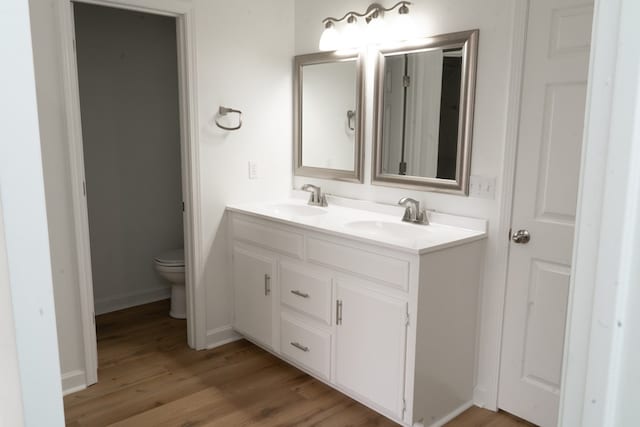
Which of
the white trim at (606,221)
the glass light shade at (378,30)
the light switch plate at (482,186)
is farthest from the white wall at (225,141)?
the white trim at (606,221)

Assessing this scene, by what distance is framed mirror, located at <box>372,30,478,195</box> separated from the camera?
2486 millimetres

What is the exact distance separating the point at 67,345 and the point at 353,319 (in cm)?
155

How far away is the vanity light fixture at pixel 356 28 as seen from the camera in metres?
2.76

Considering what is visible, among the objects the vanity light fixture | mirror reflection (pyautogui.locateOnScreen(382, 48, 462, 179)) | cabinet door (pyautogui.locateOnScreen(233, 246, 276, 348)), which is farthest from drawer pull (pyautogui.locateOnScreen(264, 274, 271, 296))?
the vanity light fixture

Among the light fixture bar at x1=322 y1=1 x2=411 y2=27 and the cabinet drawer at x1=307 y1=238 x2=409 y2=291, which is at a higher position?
the light fixture bar at x1=322 y1=1 x2=411 y2=27

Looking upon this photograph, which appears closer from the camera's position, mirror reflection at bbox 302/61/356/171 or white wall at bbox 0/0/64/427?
white wall at bbox 0/0/64/427

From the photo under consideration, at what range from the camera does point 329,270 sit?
2.58 metres

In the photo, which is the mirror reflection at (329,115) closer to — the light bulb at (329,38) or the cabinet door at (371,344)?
the light bulb at (329,38)

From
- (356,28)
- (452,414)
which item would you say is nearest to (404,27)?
(356,28)

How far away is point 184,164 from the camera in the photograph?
3.06 m

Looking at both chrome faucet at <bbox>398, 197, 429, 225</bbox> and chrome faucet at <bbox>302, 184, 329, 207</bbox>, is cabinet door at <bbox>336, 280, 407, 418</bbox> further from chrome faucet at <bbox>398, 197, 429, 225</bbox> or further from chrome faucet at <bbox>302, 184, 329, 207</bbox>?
chrome faucet at <bbox>302, 184, 329, 207</bbox>

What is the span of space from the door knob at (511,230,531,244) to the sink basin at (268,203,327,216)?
1.22 metres

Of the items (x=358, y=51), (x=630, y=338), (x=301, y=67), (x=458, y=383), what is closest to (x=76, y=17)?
(x=301, y=67)

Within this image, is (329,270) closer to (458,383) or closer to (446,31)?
(458,383)
